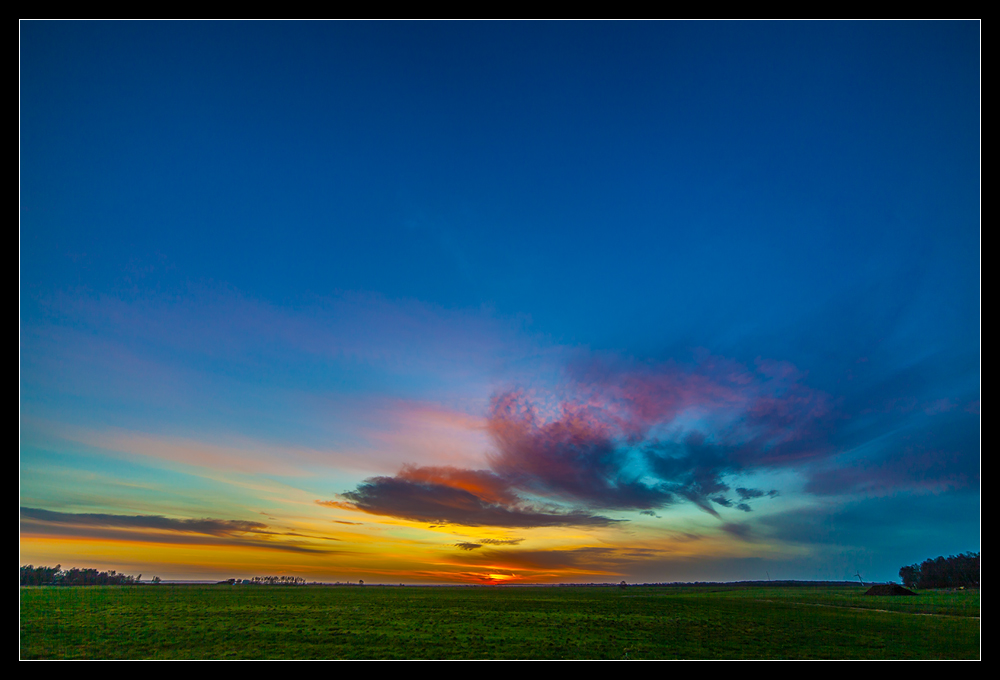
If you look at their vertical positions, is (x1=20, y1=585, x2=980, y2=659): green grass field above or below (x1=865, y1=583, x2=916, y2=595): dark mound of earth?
below

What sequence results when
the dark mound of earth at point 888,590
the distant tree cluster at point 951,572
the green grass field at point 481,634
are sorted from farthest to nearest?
the distant tree cluster at point 951,572, the dark mound of earth at point 888,590, the green grass field at point 481,634

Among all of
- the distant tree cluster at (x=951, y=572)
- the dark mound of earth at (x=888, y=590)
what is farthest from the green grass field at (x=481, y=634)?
the distant tree cluster at (x=951, y=572)

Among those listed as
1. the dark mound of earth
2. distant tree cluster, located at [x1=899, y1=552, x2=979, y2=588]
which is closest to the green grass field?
the dark mound of earth

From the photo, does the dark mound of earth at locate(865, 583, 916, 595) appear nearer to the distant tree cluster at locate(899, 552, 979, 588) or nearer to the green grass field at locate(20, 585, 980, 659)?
the green grass field at locate(20, 585, 980, 659)

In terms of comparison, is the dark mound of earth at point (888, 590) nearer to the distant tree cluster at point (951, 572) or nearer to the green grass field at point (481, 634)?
the green grass field at point (481, 634)

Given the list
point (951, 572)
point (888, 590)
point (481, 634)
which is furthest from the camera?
point (951, 572)

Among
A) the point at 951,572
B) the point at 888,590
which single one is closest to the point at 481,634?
the point at 888,590

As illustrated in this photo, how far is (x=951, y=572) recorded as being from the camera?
12688cm

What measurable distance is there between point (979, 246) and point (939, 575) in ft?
501

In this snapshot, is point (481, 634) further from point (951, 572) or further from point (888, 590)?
point (951, 572)

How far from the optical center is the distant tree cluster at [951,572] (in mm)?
119375

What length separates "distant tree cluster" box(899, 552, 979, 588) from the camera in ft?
392

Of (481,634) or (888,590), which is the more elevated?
(888,590)

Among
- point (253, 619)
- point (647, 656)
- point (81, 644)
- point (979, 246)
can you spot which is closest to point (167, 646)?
point (81, 644)
